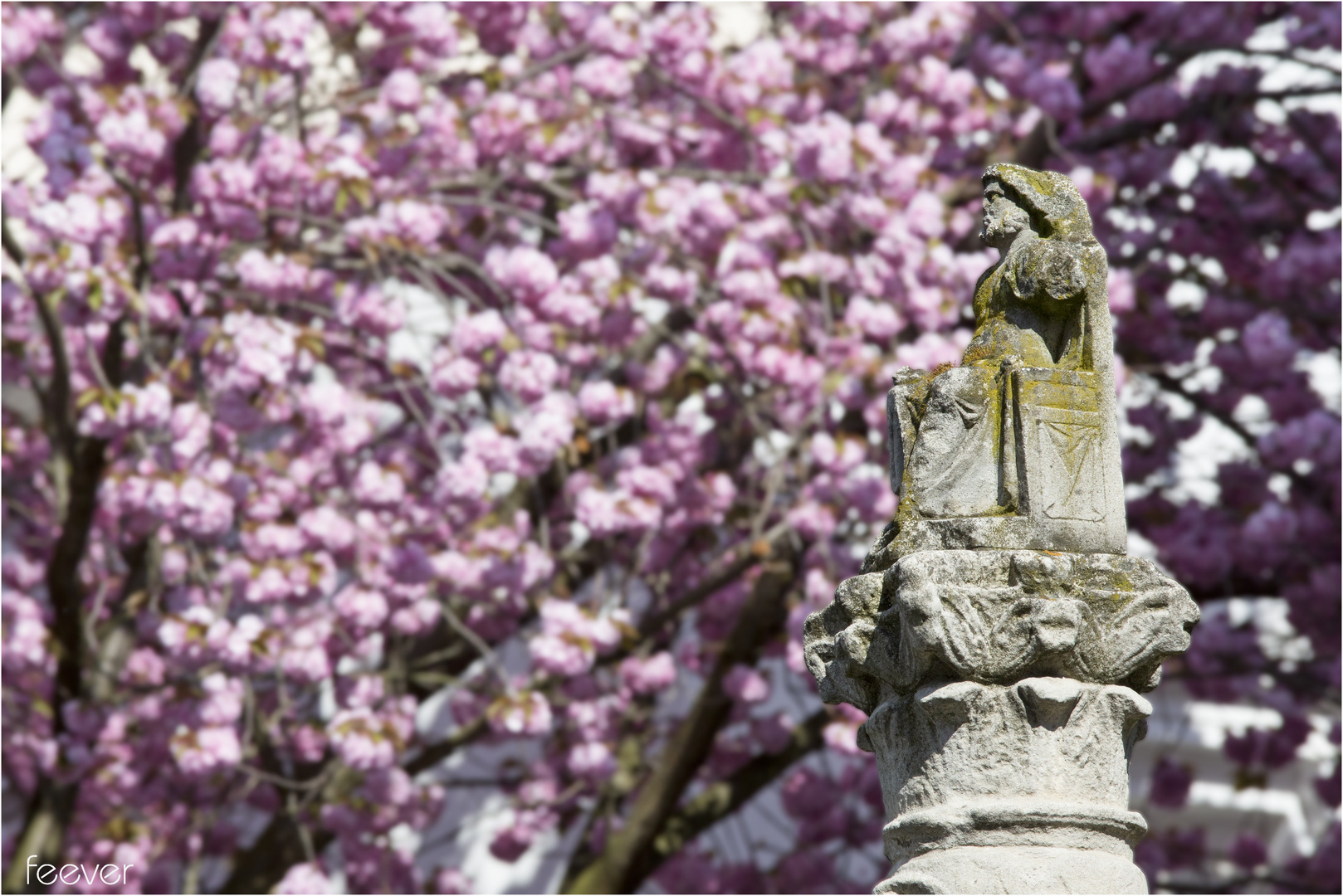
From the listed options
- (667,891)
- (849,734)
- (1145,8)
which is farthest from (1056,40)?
(667,891)

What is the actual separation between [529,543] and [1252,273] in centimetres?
500

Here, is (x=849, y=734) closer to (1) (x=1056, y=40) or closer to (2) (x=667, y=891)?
(2) (x=667, y=891)

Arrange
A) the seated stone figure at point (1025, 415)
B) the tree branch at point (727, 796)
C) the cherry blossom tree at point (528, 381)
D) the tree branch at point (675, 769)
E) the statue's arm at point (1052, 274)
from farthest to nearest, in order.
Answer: the tree branch at point (727, 796) < the tree branch at point (675, 769) < the cherry blossom tree at point (528, 381) < the statue's arm at point (1052, 274) < the seated stone figure at point (1025, 415)

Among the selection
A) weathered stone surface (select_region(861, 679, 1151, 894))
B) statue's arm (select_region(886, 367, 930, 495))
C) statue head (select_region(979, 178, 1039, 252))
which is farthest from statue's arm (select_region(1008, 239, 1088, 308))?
weathered stone surface (select_region(861, 679, 1151, 894))

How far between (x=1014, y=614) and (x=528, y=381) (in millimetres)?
4084

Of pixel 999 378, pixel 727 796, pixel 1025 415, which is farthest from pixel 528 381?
pixel 1025 415

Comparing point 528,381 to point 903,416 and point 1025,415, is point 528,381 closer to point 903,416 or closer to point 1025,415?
point 903,416

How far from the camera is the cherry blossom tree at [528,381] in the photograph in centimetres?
757

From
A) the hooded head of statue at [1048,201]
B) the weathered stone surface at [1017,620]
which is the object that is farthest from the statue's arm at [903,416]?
the hooded head of statue at [1048,201]

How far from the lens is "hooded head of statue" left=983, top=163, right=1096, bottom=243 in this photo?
4.25 metres

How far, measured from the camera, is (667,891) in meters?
10.2

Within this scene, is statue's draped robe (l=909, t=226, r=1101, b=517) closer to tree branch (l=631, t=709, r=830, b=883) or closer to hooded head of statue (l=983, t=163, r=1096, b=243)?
hooded head of statue (l=983, t=163, r=1096, b=243)

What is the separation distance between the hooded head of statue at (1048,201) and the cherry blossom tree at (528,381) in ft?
7.52

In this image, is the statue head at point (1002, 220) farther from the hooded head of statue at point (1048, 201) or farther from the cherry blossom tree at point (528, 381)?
the cherry blossom tree at point (528, 381)
